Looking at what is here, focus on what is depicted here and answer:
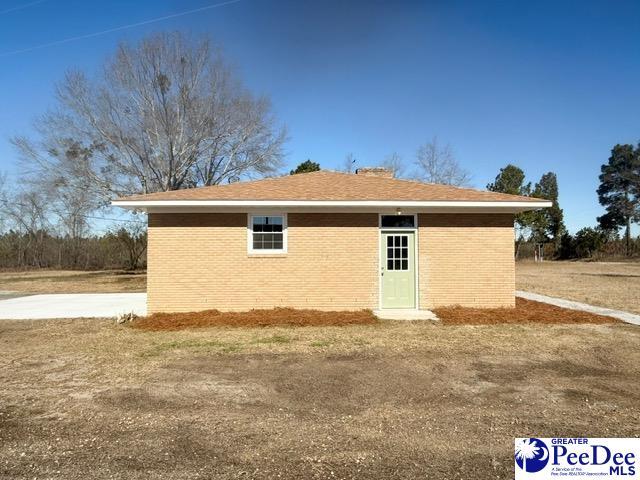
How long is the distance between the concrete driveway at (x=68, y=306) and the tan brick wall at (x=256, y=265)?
1513 mm

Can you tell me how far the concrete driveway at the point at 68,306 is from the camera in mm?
11336

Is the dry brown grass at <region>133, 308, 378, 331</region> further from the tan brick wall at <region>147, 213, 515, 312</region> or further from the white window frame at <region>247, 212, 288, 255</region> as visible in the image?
the white window frame at <region>247, 212, 288, 255</region>

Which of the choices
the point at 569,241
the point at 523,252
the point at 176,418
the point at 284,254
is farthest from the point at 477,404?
the point at 569,241

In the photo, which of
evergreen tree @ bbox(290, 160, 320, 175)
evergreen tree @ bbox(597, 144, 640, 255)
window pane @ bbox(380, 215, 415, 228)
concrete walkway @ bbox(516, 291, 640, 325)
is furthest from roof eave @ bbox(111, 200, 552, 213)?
evergreen tree @ bbox(597, 144, 640, 255)

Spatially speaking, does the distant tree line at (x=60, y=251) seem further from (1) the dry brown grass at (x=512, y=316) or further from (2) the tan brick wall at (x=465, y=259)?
(1) the dry brown grass at (x=512, y=316)

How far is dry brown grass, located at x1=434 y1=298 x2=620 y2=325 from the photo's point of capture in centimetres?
993

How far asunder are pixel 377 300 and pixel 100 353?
6.62m

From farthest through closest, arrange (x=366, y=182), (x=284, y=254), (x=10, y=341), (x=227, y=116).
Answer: (x=227, y=116), (x=366, y=182), (x=284, y=254), (x=10, y=341)

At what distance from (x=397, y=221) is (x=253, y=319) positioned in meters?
4.58

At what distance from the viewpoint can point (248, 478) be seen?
10.6 feet

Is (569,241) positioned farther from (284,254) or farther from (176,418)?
(176,418)

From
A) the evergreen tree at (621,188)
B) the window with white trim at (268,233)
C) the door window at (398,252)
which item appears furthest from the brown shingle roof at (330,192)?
the evergreen tree at (621,188)

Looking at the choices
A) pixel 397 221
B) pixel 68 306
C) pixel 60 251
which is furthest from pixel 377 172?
pixel 60 251

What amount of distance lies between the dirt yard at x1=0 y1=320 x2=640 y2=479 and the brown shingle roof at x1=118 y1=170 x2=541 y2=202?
148 inches
